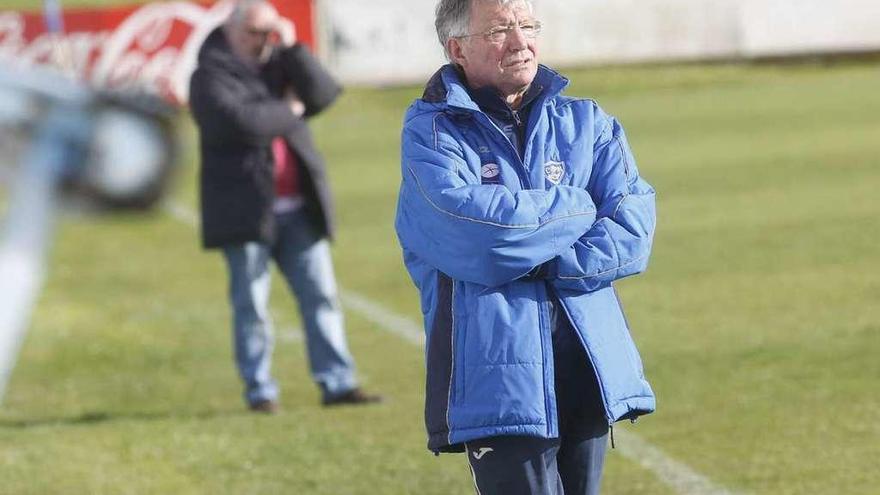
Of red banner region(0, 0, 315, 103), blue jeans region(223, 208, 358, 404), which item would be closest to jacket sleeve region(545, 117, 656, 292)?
blue jeans region(223, 208, 358, 404)

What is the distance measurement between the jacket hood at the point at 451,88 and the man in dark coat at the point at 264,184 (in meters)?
4.04

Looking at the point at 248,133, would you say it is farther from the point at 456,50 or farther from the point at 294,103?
the point at 456,50

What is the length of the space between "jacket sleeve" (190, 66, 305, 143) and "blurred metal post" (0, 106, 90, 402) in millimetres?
6001

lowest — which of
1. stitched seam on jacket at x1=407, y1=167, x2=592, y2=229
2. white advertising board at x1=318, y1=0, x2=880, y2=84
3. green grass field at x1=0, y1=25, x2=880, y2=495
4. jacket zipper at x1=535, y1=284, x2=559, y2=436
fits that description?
white advertising board at x1=318, y1=0, x2=880, y2=84

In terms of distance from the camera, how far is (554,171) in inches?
148

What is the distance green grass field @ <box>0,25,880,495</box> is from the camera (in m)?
6.66

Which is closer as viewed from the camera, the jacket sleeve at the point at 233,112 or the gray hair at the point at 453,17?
the gray hair at the point at 453,17

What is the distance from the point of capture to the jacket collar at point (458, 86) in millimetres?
3676

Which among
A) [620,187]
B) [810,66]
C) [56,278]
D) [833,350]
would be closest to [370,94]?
[810,66]

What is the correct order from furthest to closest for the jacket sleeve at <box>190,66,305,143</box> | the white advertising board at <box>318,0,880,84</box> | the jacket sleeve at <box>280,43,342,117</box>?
1. the white advertising board at <box>318,0,880,84</box>
2. the jacket sleeve at <box>280,43,342,117</box>
3. the jacket sleeve at <box>190,66,305,143</box>

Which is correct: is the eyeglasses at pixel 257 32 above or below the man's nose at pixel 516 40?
below

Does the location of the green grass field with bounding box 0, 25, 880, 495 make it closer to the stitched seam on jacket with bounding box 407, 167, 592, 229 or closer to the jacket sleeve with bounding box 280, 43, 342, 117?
the stitched seam on jacket with bounding box 407, 167, 592, 229

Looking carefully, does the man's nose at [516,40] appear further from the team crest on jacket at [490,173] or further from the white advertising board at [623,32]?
the white advertising board at [623,32]

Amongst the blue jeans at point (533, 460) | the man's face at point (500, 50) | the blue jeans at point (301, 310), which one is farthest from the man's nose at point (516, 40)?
the blue jeans at point (301, 310)
